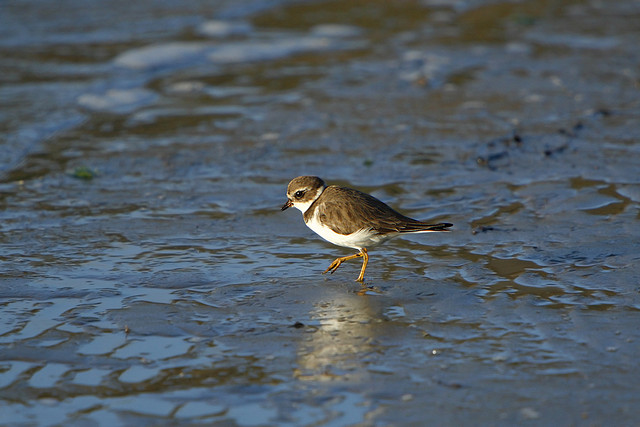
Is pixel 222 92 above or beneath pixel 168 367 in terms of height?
above

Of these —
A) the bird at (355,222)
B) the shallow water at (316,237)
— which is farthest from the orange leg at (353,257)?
the shallow water at (316,237)

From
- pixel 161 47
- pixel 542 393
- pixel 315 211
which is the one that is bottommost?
pixel 542 393

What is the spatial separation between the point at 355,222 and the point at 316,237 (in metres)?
1.18

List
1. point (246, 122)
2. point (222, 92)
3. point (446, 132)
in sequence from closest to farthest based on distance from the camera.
Result: point (446, 132) < point (246, 122) < point (222, 92)

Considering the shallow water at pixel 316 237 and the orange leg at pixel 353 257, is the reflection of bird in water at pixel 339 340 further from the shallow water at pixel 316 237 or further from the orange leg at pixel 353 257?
the orange leg at pixel 353 257

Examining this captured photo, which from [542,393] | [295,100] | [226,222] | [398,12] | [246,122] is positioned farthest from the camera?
[398,12]

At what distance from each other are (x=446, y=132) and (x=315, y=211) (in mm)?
3788

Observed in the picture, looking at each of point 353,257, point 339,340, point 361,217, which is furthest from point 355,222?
point 339,340

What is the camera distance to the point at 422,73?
1170cm

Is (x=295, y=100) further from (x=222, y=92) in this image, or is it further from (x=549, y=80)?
(x=549, y=80)

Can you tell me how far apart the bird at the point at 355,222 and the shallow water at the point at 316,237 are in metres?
0.30

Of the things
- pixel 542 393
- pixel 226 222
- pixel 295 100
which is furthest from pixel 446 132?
pixel 542 393

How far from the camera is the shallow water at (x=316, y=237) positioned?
3.97 metres

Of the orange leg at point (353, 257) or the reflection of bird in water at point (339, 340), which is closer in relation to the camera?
the reflection of bird in water at point (339, 340)
